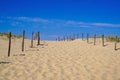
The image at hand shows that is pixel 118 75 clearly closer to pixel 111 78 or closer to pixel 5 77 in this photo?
pixel 111 78

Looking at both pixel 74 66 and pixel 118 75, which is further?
pixel 74 66

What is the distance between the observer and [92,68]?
12594mm

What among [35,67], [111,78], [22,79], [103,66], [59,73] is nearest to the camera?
[22,79]

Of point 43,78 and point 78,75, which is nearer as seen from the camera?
point 43,78

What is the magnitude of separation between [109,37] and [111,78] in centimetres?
3639

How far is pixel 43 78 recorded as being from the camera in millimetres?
10078

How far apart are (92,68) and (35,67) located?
313cm

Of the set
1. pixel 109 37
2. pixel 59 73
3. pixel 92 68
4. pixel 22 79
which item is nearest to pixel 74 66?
pixel 92 68

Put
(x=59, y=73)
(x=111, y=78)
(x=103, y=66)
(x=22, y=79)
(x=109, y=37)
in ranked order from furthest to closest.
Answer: (x=109, y=37) < (x=103, y=66) < (x=59, y=73) < (x=111, y=78) < (x=22, y=79)

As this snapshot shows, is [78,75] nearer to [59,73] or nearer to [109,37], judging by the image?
[59,73]

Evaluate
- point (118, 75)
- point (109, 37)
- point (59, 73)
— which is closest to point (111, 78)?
point (118, 75)

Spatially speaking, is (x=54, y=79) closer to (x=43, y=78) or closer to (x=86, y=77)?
(x=43, y=78)

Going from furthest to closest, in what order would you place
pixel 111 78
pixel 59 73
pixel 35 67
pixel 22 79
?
pixel 35 67 → pixel 59 73 → pixel 111 78 → pixel 22 79

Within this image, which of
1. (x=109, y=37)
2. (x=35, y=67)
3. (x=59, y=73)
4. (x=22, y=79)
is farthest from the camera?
(x=109, y=37)
